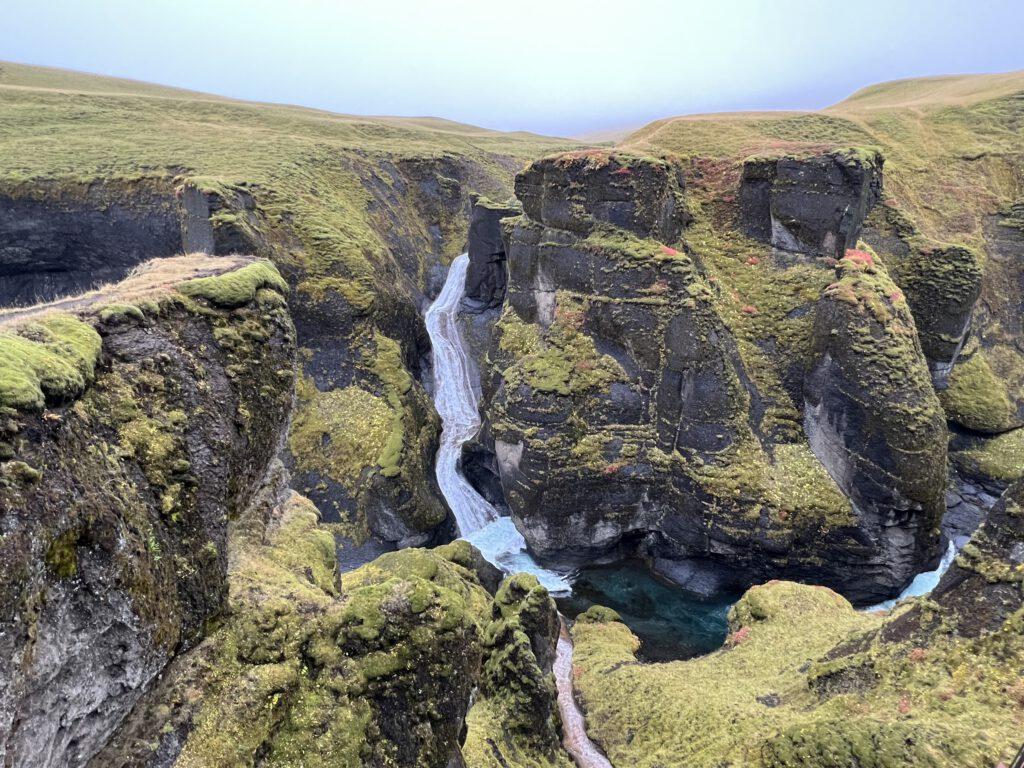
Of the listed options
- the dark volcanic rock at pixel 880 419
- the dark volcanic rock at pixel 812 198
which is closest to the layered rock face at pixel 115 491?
the dark volcanic rock at pixel 880 419

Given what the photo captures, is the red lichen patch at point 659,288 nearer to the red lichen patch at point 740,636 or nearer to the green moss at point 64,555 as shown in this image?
the red lichen patch at point 740,636

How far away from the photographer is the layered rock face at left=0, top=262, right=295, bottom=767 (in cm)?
650

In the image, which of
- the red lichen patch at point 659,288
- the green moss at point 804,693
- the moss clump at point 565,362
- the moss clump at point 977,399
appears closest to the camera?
the green moss at point 804,693

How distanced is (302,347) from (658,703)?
3072 cm

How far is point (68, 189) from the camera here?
43406 millimetres

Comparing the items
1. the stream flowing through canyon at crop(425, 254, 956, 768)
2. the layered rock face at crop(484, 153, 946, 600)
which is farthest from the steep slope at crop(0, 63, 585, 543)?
the layered rock face at crop(484, 153, 946, 600)

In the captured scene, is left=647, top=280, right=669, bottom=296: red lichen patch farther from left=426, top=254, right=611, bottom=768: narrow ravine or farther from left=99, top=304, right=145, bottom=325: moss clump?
left=99, top=304, right=145, bottom=325: moss clump

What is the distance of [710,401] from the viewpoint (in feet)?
99.1

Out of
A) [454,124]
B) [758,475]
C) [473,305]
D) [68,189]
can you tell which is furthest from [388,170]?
[454,124]

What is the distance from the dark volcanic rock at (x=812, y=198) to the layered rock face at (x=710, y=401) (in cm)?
16

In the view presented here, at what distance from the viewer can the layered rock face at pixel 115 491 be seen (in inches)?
256

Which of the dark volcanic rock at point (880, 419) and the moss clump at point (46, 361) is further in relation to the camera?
the dark volcanic rock at point (880, 419)

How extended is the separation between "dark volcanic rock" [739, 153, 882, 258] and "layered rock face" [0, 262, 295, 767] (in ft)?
100

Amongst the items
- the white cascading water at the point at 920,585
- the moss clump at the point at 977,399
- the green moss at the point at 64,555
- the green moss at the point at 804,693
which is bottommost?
the white cascading water at the point at 920,585
